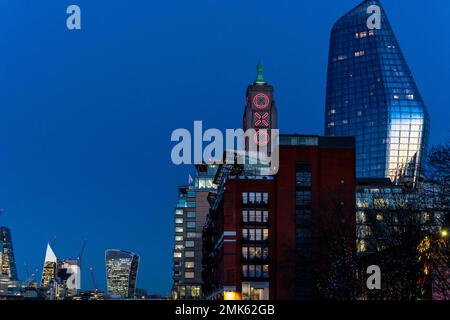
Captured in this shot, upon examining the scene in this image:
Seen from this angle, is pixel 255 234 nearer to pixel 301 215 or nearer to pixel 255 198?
pixel 255 198

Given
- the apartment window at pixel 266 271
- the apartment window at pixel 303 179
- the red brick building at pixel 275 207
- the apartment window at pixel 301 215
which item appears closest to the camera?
the red brick building at pixel 275 207

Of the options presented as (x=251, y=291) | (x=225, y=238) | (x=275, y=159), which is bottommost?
(x=251, y=291)

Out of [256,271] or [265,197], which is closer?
[256,271]

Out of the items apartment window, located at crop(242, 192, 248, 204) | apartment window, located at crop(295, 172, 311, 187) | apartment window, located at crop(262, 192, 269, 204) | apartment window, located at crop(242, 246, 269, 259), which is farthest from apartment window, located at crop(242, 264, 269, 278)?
apartment window, located at crop(295, 172, 311, 187)

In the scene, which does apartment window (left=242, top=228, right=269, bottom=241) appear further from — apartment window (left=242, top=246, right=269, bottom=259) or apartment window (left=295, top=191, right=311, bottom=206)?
apartment window (left=295, top=191, right=311, bottom=206)

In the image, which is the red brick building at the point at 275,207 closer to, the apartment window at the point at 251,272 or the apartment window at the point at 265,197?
the apartment window at the point at 251,272

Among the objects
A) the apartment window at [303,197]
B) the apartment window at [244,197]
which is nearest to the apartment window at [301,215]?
the apartment window at [303,197]

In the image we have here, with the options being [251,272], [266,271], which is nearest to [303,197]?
[266,271]

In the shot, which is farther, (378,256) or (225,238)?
(225,238)

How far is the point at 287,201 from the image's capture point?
133625 mm

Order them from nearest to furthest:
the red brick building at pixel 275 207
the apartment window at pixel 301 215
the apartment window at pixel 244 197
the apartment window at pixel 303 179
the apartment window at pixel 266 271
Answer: the red brick building at pixel 275 207 < the apartment window at pixel 266 271 < the apartment window at pixel 301 215 < the apartment window at pixel 244 197 < the apartment window at pixel 303 179
